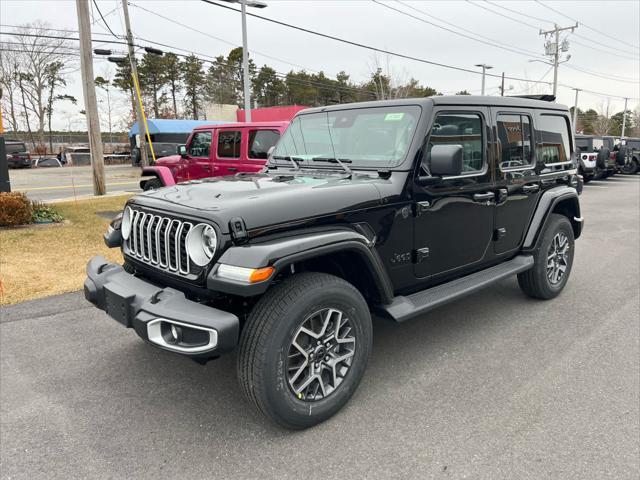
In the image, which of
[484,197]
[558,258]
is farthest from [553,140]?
[484,197]

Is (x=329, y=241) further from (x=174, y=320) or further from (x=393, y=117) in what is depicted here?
(x=393, y=117)

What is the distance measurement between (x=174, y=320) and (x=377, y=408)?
1.37 meters

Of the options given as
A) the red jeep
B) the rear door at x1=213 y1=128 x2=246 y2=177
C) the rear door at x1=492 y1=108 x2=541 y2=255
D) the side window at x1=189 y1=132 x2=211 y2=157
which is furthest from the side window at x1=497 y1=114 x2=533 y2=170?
the side window at x1=189 y1=132 x2=211 y2=157

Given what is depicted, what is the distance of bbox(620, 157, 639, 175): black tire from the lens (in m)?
21.4

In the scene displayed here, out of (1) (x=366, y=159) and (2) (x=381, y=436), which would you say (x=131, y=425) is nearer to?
(2) (x=381, y=436)

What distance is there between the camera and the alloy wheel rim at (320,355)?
8.81 ft

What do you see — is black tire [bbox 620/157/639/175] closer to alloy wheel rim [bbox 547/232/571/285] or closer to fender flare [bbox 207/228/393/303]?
alloy wheel rim [bbox 547/232/571/285]

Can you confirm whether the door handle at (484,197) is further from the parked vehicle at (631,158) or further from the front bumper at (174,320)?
the parked vehicle at (631,158)

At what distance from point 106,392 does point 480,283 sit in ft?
9.30

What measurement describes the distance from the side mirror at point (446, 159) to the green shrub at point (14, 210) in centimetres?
790

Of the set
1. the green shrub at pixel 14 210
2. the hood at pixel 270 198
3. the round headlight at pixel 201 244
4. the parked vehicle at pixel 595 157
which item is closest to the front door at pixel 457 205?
the hood at pixel 270 198

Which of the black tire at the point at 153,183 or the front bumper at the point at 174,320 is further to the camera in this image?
the black tire at the point at 153,183

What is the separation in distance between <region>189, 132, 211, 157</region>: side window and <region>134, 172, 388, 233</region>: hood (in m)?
6.61

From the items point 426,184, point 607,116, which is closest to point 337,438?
point 426,184
